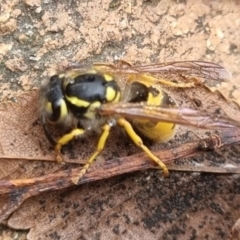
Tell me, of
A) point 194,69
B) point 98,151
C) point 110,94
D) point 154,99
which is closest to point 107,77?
point 110,94

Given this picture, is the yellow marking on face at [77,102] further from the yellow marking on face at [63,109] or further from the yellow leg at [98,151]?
the yellow leg at [98,151]

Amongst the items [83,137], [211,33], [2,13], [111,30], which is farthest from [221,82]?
[2,13]

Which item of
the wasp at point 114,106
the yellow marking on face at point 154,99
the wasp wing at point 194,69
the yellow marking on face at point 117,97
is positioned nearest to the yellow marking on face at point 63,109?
the wasp at point 114,106

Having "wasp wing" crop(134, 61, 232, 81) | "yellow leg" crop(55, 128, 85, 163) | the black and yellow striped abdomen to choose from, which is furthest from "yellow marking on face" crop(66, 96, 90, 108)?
"wasp wing" crop(134, 61, 232, 81)

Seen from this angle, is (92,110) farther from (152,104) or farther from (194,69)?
(194,69)

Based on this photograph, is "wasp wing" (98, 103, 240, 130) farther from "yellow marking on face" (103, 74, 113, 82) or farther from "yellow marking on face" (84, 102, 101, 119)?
"yellow marking on face" (103, 74, 113, 82)

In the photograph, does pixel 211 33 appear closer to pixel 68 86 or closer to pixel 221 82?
pixel 221 82
